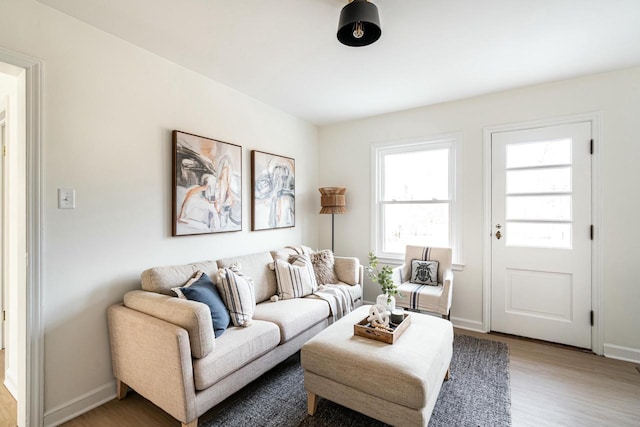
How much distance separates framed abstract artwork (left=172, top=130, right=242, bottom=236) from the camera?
2.48 metres

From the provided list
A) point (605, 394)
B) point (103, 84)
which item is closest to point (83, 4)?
point (103, 84)

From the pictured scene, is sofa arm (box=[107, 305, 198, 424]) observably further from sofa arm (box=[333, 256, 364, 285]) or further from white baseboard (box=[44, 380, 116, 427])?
sofa arm (box=[333, 256, 364, 285])

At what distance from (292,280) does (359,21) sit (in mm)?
2160

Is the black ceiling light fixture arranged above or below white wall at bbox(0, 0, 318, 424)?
above

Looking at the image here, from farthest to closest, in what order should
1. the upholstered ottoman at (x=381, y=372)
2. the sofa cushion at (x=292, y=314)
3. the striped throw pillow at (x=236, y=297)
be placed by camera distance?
the sofa cushion at (x=292, y=314) → the striped throw pillow at (x=236, y=297) → the upholstered ottoman at (x=381, y=372)

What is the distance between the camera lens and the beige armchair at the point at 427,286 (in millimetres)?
2852

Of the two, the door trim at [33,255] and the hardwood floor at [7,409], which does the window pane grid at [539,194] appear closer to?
the door trim at [33,255]

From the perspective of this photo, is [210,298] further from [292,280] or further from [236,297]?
[292,280]

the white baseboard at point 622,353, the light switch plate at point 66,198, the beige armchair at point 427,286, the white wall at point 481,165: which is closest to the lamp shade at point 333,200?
the white wall at point 481,165

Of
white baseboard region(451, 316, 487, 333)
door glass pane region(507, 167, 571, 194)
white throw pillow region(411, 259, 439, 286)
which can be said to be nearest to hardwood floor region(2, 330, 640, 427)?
white baseboard region(451, 316, 487, 333)

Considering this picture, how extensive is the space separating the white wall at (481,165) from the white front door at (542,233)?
0.14 m

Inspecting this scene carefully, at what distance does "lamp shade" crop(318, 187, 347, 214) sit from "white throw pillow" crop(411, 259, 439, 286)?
1.13 meters

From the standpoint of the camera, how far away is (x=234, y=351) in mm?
1853

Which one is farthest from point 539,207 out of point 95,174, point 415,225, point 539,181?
point 95,174
